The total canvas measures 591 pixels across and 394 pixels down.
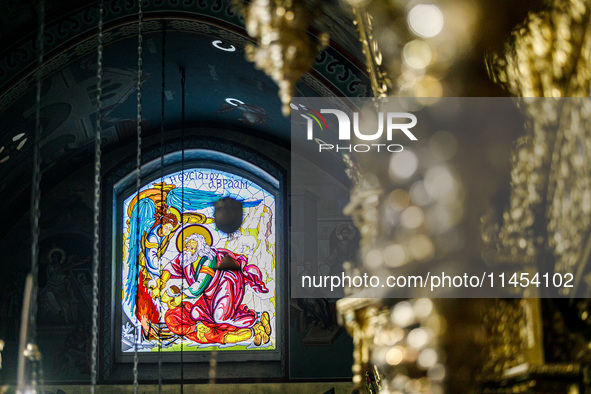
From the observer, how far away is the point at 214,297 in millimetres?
11266

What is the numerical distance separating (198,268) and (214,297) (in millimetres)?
519

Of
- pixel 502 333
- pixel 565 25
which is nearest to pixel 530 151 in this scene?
pixel 565 25

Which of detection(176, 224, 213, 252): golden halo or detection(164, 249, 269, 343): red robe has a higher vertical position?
detection(176, 224, 213, 252): golden halo

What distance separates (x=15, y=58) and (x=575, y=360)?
23.8ft

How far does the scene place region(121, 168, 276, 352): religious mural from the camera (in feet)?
36.4

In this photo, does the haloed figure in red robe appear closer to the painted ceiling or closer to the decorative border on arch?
the painted ceiling

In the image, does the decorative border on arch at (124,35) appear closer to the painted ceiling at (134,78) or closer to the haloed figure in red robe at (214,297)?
the painted ceiling at (134,78)

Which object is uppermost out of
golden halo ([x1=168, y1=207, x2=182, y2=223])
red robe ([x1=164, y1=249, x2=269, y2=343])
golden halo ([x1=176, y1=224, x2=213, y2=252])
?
golden halo ([x1=168, y1=207, x2=182, y2=223])

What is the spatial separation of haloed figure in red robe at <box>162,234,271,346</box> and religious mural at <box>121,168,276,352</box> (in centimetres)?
2

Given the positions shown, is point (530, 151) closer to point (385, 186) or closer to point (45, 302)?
point (385, 186)

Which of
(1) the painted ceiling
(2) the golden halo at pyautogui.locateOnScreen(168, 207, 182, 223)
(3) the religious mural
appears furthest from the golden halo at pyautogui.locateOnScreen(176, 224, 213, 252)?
(1) the painted ceiling

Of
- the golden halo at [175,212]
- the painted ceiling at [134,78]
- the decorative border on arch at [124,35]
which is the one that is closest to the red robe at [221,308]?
the golden halo at [175,212]

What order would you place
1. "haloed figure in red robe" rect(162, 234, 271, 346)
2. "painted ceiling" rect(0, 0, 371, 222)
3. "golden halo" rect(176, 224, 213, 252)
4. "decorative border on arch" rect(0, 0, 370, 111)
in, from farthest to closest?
1. "golden halo" rect(176, 224, 213, 252)
2. "haloed figure in red robe" rect(162, 234, 271, 346)
3. "painted ceiling" rect(0, 0, 371, 222)
4. "decorative border on arch" rect(0, 0, 370, 111)

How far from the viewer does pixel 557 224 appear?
1.45 meters
